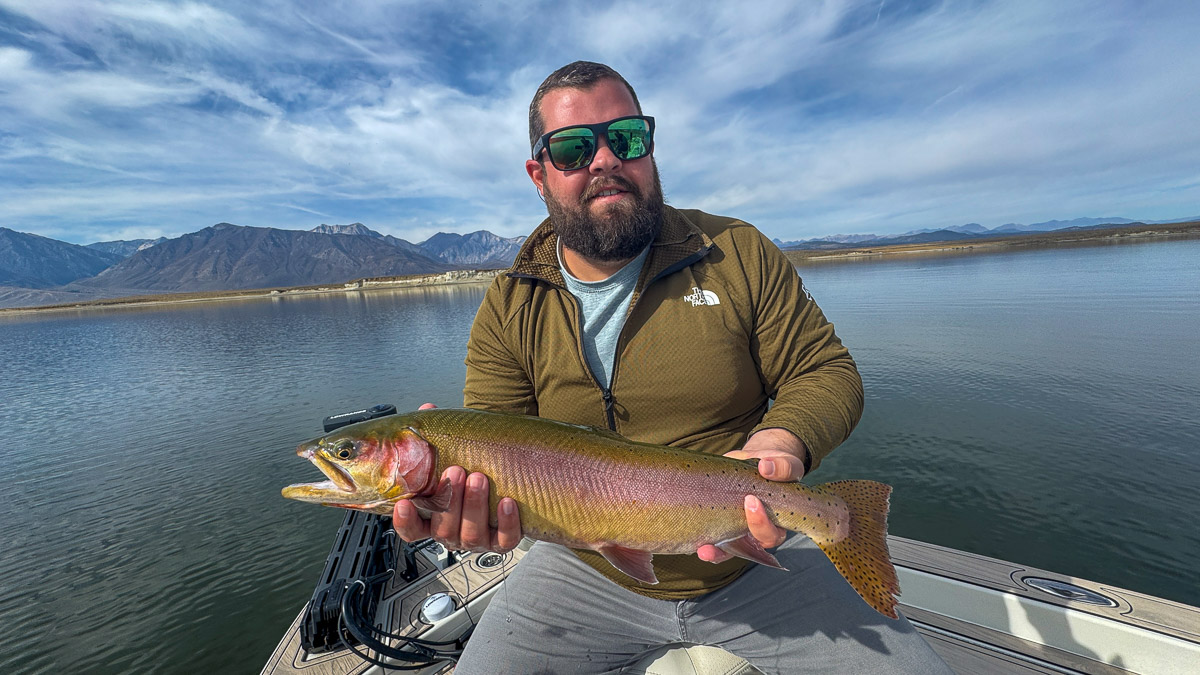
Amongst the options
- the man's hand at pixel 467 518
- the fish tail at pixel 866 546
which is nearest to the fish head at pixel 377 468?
the man's hand at pixel 467 518

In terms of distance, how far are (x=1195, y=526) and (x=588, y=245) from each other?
14.4 meters

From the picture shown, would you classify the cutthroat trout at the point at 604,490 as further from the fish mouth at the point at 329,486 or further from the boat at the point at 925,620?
the boat at the point at 925,620

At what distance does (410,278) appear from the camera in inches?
7121

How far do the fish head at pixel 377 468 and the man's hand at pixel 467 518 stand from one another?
107 millimetres

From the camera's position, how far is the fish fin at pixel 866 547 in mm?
2646

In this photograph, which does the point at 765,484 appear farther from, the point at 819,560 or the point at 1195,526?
the point at 1195,526

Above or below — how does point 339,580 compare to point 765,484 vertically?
below

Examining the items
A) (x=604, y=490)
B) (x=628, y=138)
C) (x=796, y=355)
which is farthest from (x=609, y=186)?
(x=604, y=490)

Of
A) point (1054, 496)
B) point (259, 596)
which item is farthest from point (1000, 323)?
point (259, 596)

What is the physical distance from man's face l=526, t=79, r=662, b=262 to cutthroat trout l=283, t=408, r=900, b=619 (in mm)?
1365

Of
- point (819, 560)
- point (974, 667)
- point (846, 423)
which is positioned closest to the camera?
point (846, 423)

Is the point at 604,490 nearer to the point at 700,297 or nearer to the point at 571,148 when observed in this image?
the point at 700,297

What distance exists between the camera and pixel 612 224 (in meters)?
3.46

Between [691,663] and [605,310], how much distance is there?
2789mm
